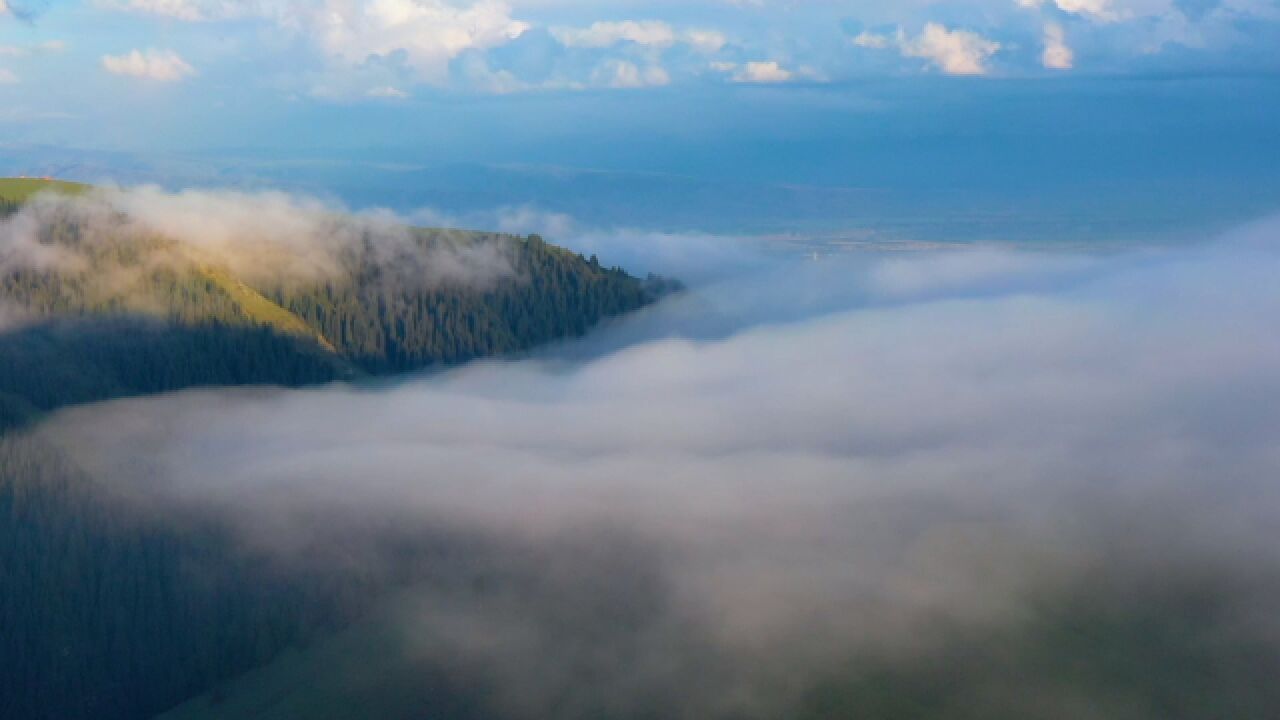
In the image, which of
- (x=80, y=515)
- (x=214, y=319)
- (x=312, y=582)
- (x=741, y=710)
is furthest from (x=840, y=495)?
(x=214, y=319)

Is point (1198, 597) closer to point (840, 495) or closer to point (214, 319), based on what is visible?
point (840, 495)

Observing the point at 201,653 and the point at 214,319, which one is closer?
the point at 201,653

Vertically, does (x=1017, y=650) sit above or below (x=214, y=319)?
below

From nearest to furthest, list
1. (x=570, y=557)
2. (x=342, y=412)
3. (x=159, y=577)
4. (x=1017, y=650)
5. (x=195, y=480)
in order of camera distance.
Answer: (x=1017, y=650)
(x=159, y=577)
(x=570, y=557)
(x=195, y=480)
(x=342, y=412)

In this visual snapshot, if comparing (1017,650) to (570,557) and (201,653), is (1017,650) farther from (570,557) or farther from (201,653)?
(201,653)

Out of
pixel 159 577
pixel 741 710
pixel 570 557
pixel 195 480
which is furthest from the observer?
pixel 195 480

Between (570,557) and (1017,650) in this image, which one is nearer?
(1017,650)

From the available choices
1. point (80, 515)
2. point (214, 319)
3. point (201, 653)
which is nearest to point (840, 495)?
point (201, 653)

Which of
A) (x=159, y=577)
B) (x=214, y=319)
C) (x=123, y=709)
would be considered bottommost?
(x=123, y=709)

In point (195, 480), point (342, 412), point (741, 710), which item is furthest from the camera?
point (342, 412)

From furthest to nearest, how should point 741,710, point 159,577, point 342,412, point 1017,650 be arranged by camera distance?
point 342,412, point 159,577, point 1017,650, point 741,710
